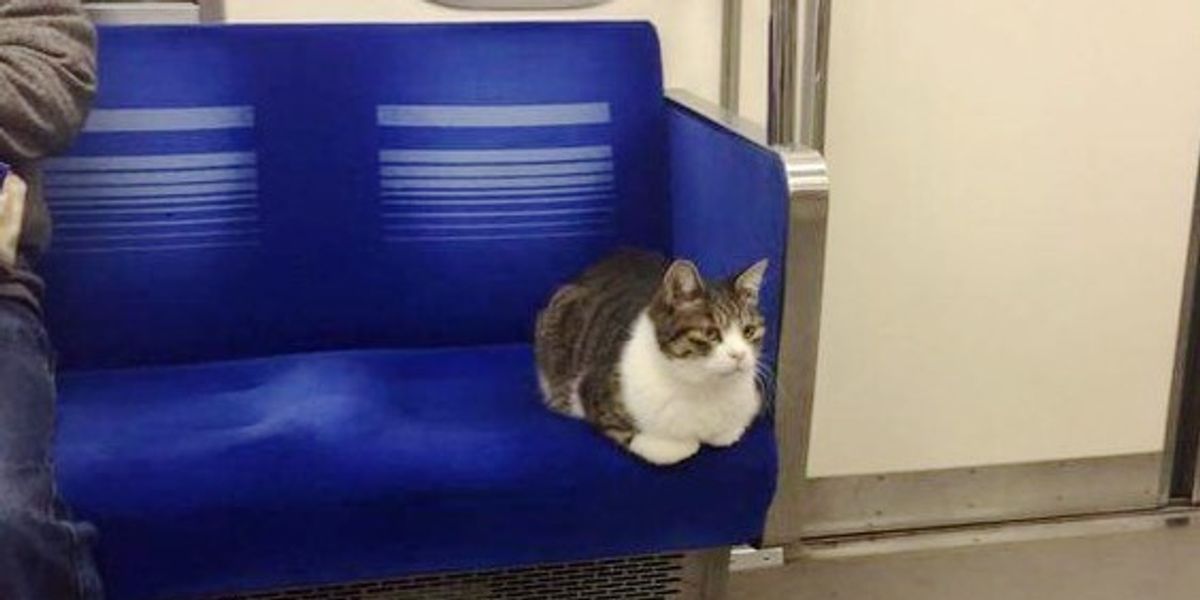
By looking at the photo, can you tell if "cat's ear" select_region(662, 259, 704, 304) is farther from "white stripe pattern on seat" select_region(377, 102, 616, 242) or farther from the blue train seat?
"white stripe pattern on seat" select_region(377, 102, 616, 242)

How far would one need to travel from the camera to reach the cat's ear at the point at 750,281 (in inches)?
50.9

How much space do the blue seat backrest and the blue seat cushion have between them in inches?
10.1

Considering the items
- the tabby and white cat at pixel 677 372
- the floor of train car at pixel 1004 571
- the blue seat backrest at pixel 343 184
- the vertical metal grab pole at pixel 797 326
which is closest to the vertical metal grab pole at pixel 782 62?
the vertical metal grab pole at pixel 797 326

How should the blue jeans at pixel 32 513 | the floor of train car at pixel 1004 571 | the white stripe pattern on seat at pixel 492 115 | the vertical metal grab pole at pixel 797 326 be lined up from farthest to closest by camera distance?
the floor of train car at pixel 1004 571 → the white stripe pattern on seat at pixel 492 115 → the vertical metal grab pole at pixel 797 326 → the blue jeans at pixel 32 513

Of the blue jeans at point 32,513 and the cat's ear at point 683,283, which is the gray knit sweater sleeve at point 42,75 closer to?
the blue jeans at point 32,513

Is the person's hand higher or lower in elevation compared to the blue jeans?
higher

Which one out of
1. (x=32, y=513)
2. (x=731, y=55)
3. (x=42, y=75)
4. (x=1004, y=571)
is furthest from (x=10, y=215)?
(x=1004, y=571)

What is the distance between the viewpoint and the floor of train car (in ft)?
6.18

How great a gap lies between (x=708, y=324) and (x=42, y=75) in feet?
2.59

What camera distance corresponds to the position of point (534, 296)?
1.69 m

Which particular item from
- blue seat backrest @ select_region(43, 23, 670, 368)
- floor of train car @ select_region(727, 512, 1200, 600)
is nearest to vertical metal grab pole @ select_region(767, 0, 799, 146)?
blue seat backrest @ select_region(43, 23, 670, 368)

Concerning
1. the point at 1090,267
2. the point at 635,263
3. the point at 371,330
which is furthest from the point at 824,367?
the point at 371,330

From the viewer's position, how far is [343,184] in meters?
1.65

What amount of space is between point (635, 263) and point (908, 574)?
0.76 meters
